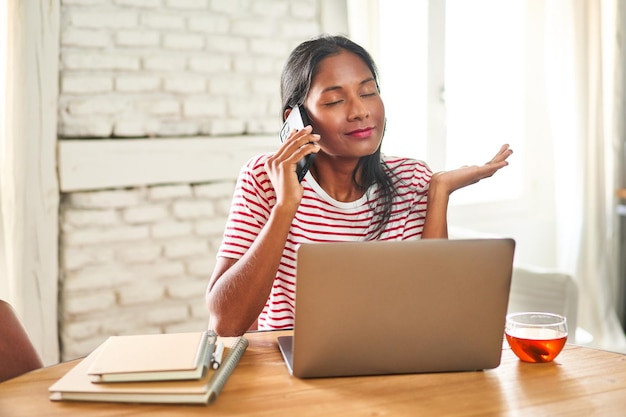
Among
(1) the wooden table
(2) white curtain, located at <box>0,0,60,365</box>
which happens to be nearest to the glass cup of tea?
(1) the wooden table

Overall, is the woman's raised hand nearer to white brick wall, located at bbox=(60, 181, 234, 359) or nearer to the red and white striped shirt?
the red and white striped shirt

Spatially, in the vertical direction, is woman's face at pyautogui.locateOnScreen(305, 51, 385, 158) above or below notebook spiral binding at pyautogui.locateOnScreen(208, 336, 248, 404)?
above

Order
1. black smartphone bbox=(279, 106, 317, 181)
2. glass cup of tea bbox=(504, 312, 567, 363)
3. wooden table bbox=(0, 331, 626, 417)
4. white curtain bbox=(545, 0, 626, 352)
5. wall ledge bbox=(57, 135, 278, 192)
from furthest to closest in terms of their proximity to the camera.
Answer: white curtain bbox=(545, 0, 626, 352) < wall ledge bbox=(57, 135, 278, 192) < black smartphone bbox=(279, 106, 317, 181) < glass cup of tea bbox=(504, 312, 567, 363) < wooden table bbox=(0, 331, 626, 417)

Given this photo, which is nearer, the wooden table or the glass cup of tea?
the wooden table

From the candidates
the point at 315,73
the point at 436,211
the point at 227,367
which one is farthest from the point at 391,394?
the point at 315,73

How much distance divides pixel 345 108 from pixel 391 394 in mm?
815

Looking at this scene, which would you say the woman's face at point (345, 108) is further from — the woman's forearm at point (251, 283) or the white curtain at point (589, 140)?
the white curtain at point (589, 140)

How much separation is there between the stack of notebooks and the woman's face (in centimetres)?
71

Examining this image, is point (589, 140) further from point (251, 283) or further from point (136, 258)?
point (251, 283)

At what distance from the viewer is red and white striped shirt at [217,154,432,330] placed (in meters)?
1.88

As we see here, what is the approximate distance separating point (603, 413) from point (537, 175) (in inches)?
127

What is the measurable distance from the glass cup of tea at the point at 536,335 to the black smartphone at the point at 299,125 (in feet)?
1.95

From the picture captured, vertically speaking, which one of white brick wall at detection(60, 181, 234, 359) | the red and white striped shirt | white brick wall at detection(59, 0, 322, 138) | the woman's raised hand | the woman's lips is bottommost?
white brick wall at detection(60, 181, 234, 359)

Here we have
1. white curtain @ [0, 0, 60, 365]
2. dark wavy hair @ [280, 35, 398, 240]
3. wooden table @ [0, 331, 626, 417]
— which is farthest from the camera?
white curtain @ [0, 0, 60, 365]
